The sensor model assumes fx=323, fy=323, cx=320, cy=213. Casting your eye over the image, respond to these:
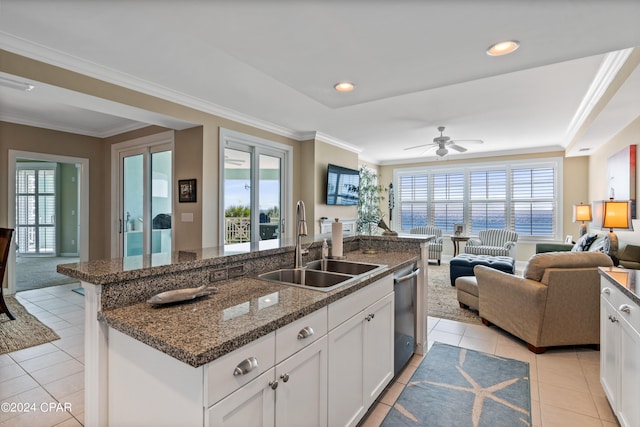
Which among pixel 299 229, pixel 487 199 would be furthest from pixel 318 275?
pixel 487 199

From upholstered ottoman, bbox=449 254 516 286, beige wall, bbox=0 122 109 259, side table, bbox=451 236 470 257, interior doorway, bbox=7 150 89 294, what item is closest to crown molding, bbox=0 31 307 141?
beige wall, bbox=0 122 109 259

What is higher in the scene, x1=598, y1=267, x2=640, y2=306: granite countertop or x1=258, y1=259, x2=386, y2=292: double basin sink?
x1=598, y1=267, x2=640, y2=306: granite countertop

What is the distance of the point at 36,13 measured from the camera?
2.14 meters

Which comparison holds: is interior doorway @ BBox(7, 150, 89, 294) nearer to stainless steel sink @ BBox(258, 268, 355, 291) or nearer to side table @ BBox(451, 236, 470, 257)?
stainless steel sink @ BBox(258, 268, 355, 291)

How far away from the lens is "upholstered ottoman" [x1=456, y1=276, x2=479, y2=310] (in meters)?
3.72

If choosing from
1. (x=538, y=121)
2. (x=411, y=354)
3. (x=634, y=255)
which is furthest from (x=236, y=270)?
(x=538, y=121)

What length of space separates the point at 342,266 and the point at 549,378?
1.75m

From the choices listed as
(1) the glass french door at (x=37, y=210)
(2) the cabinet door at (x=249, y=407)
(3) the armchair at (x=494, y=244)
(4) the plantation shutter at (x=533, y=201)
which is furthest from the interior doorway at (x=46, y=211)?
(4) the plantation shutter at (x=533, y=201)

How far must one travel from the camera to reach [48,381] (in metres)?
2.36

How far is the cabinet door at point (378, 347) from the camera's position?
185 cm

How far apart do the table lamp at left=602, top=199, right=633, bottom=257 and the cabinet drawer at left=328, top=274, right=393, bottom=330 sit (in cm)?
312

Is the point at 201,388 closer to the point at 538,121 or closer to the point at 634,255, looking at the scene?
the point at 634,255

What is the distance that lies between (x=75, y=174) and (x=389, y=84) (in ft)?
27.9

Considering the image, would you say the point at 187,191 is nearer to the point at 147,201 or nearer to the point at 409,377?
the point at 147,201
